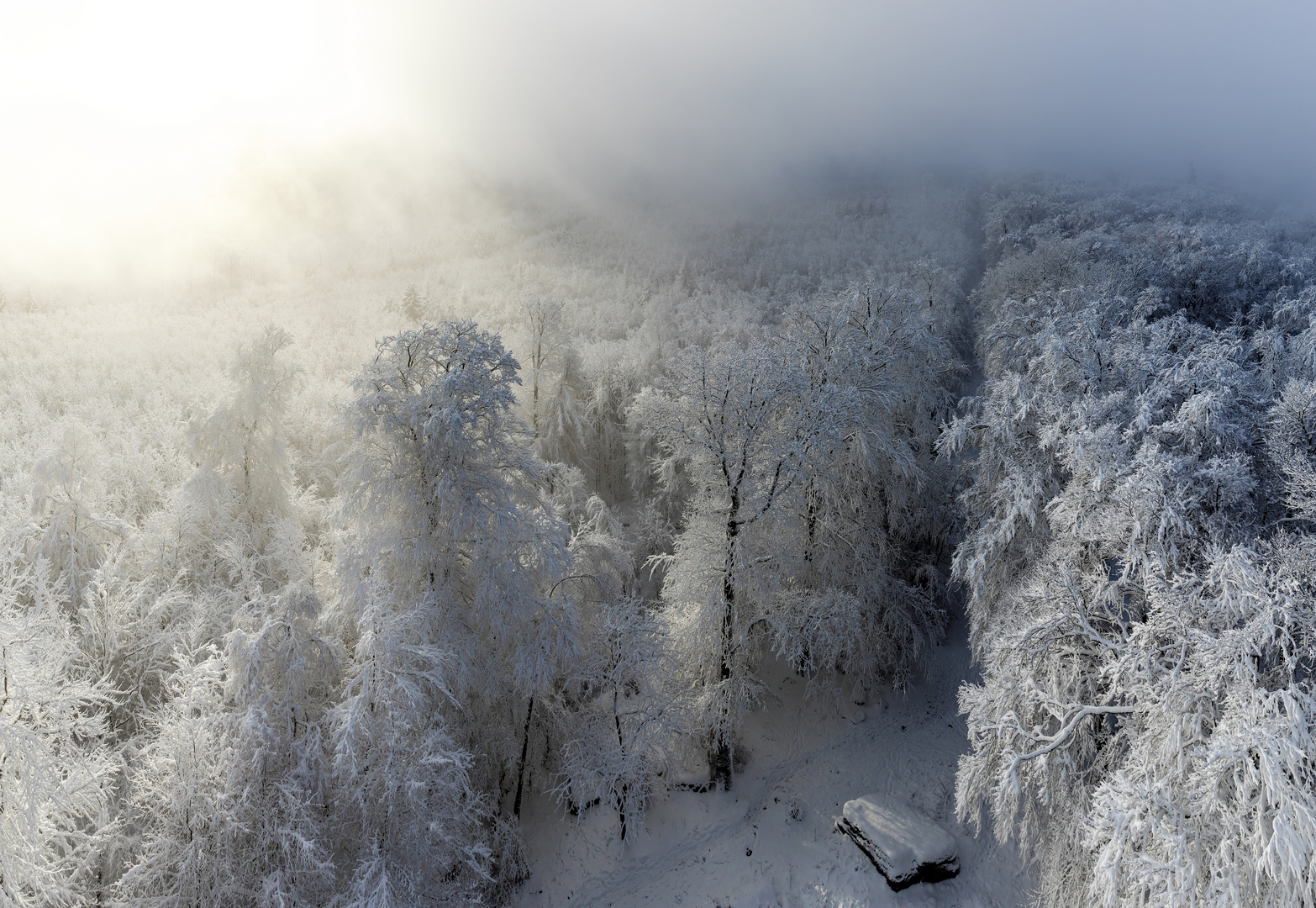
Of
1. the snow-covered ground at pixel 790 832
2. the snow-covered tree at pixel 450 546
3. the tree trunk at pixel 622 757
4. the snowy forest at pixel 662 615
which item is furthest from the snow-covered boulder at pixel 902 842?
the snow-covered tree at pixel 450 546

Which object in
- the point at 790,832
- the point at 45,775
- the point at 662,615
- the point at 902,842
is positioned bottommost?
the point at 790,832

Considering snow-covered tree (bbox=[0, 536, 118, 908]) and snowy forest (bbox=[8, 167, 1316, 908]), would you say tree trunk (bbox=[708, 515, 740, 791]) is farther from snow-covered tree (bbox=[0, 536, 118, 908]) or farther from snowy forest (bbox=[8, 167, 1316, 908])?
snow-covered tree (bbox=[0, 536, 118, 908])

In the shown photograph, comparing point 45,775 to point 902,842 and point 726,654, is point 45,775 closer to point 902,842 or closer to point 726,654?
point 726,654

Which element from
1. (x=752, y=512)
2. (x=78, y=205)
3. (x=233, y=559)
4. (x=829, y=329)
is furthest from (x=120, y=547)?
(x=78, y=205)

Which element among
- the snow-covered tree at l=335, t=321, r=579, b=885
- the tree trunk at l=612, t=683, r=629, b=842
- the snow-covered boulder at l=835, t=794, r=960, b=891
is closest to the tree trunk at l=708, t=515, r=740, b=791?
the tree trunk at l=612, t=683, r=629, b=842

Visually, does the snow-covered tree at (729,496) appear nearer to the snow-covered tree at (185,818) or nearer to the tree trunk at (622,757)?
the tree trunk at (622,757)

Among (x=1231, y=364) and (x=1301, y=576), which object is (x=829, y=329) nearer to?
(x=1231, y=364)

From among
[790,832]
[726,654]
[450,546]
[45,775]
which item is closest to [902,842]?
[790,832]
